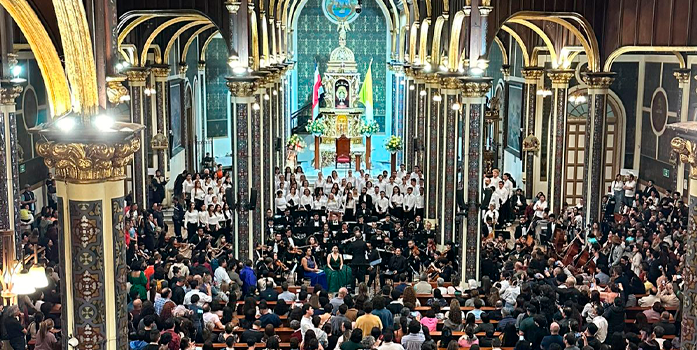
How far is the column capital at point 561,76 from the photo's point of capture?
2641 centimetres

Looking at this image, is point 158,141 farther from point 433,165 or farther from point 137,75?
→ point 433,165

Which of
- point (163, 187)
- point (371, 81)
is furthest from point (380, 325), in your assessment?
point (371, 81)

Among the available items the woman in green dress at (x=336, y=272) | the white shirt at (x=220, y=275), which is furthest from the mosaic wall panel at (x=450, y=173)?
the white shirt at (x=220, y=275)

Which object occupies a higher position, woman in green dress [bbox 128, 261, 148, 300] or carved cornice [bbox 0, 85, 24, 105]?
carved cornice [bbox 0, 85, 24, 105]

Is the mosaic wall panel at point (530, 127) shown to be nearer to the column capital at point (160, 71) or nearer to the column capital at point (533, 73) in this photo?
the column capital at point (533, 73)

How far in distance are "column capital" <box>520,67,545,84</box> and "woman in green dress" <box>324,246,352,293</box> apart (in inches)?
524

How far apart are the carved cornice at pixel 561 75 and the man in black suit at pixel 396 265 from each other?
10.2m

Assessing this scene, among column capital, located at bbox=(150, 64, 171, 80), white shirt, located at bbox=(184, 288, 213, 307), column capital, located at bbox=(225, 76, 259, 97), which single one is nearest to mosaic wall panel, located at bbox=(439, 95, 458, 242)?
column capital, located at bbox=(225, 76, 259, 97)

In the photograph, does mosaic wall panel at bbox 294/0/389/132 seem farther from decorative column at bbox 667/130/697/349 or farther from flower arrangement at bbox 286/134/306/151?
decorative column at bbox 667/130/697/349

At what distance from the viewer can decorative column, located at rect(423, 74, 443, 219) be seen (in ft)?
83.1

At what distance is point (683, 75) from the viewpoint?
23.8 metres

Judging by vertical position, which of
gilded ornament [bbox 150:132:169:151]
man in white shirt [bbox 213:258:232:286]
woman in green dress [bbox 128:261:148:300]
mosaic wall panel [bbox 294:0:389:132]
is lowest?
man in white shirt [bbox 213:258:232:286]

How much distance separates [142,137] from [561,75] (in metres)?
13.5

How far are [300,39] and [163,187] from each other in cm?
2024
